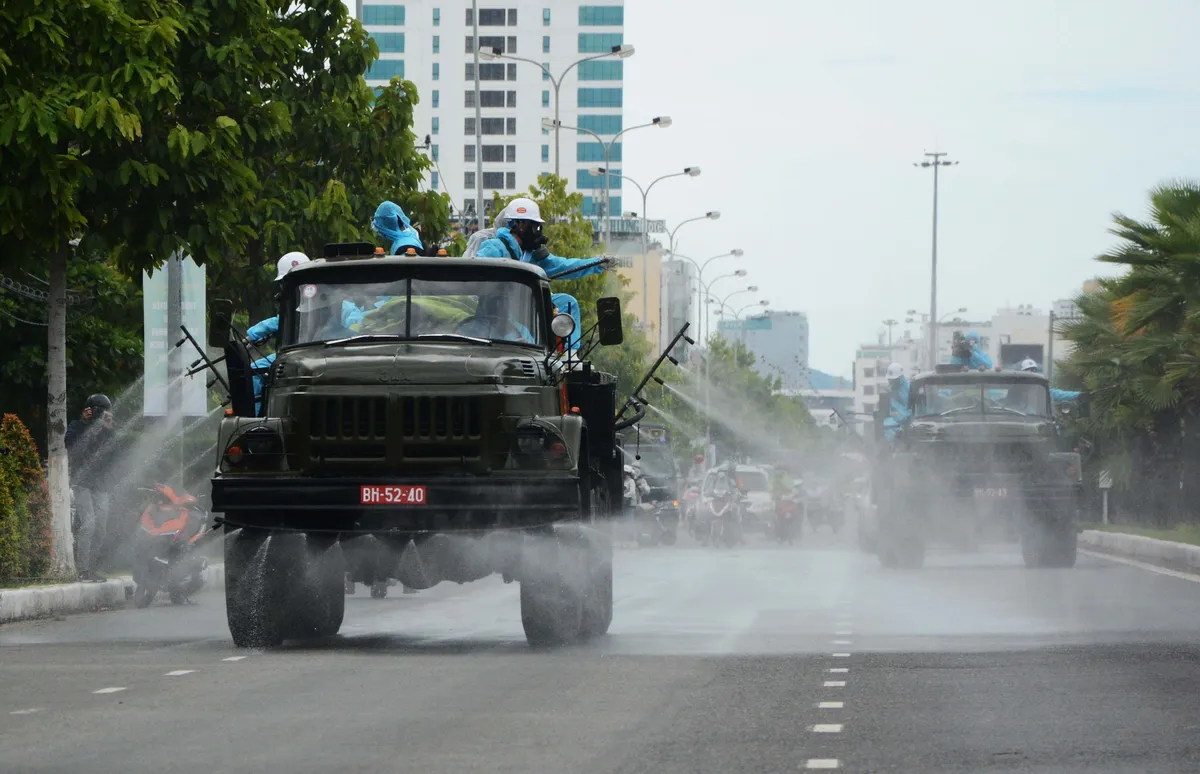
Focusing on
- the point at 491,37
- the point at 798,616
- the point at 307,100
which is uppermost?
the point at 491,37

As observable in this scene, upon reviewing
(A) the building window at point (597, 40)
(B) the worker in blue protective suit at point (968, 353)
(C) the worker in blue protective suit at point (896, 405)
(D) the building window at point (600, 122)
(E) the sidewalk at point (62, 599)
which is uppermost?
(A) the building window at point (597, 40)

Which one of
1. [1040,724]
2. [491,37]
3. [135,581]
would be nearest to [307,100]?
[135,581]

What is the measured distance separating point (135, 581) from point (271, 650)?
6.25 metres

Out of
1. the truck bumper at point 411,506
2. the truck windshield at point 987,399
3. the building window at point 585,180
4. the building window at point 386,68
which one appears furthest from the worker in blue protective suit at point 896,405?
the building window at point 585,180

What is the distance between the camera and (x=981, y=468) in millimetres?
25984

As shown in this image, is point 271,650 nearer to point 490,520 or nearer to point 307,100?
point 490,520

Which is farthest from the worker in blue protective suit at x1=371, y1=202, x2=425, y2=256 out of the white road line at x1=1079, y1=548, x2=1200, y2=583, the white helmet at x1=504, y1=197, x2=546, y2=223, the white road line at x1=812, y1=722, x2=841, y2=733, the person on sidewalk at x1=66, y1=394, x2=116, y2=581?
the white road line at x1=1079, y1=548, x2=1200, y2=583

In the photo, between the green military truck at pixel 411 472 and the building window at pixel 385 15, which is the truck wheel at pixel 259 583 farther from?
the building window at pixel 385 15

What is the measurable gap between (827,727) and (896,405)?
18830 millimetres

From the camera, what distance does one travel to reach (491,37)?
14600 centimetres

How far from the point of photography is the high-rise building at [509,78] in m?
145

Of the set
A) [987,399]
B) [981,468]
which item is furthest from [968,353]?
[981,468]

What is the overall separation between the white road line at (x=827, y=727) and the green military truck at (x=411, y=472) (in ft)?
12.9

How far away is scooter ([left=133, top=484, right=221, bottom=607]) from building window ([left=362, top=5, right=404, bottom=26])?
5056 inches
